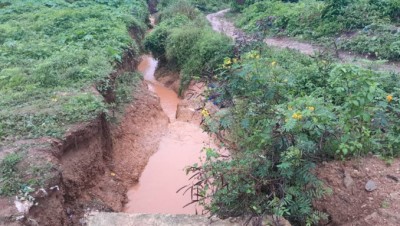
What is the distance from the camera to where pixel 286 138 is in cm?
485

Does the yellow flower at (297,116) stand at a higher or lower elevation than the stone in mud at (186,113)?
higher

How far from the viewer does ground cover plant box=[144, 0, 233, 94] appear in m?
11.2

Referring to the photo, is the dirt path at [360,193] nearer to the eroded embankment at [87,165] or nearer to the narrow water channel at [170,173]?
the narrow water channel at [170,173]

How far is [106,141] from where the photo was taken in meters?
7.88

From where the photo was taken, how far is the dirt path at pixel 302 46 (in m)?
8.97

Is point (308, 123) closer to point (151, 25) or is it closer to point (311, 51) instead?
point (311, 51)

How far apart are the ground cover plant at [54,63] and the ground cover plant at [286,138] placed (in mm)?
2813

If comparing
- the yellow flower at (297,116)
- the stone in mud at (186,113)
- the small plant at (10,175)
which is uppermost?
the yellow flower at (297,116)

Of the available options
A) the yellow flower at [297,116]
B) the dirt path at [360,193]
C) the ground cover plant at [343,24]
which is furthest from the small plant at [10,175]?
the ground cover plant at [343,24]

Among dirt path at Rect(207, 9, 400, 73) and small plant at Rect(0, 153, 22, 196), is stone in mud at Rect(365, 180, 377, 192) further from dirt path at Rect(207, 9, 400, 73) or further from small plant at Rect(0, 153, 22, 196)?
small plant at Rect(0, 153, 22, 196)

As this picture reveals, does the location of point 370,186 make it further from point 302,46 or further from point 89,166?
point 302,46

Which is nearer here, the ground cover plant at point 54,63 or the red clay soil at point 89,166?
the red clay soil at point 89,166

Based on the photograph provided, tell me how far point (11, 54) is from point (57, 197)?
5.74 m

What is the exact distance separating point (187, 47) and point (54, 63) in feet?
14.6
